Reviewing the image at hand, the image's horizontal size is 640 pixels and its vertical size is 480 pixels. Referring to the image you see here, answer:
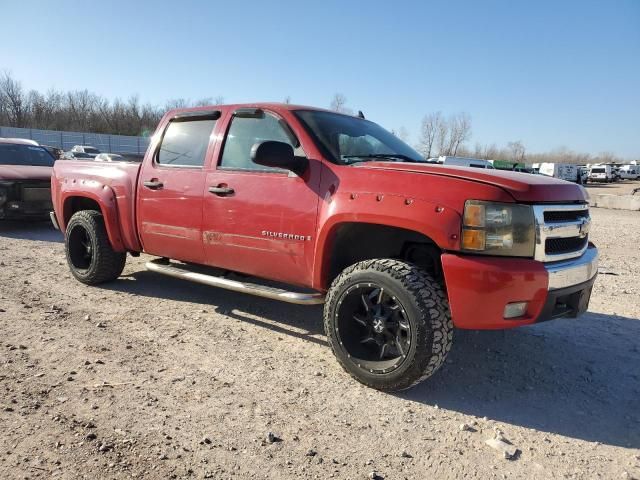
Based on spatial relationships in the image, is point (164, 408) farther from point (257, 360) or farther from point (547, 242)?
point (547, 242)

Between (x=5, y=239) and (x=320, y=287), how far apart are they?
7044 millimetres

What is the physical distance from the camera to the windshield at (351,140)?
3643 mm

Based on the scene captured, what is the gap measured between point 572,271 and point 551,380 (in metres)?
0.86

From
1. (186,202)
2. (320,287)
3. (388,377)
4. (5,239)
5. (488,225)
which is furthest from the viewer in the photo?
(5,239)

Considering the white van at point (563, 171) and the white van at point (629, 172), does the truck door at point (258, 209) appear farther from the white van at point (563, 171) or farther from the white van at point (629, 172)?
the white van at point (629, 172)

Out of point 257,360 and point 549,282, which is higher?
point 549,282

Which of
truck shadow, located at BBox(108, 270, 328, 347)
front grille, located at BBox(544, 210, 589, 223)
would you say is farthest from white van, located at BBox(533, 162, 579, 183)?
front grille, located at BBox(544, 210, 589, 223)

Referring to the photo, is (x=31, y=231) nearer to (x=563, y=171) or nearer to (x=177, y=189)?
(x=177, y=189)

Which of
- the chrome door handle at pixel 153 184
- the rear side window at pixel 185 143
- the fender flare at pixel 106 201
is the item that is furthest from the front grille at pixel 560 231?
the fender flare at pixel 106 201

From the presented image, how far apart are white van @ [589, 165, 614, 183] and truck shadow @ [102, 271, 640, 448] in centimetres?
5235

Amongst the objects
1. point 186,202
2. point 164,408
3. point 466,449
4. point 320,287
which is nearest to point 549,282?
point 466,449

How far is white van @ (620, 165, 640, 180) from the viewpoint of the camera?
195 feet

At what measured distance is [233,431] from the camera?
101 inches

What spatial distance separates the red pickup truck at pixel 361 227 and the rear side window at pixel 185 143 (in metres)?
0.01
